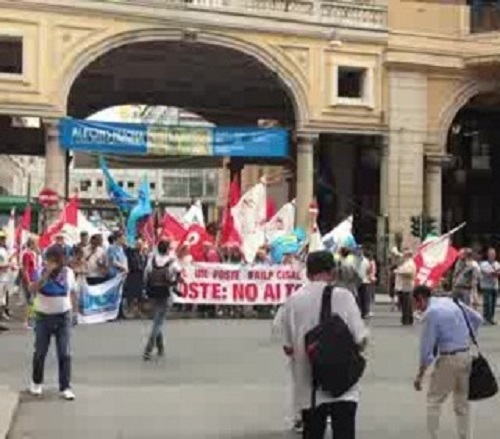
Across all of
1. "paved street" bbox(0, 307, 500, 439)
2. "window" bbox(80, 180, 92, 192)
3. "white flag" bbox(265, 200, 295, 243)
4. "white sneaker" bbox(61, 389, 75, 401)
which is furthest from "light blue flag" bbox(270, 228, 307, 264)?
"window" bbox(80, 180, 92, 192)

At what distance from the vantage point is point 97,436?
10812 millimetres

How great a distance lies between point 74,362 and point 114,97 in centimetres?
3099

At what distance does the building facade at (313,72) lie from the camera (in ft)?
118

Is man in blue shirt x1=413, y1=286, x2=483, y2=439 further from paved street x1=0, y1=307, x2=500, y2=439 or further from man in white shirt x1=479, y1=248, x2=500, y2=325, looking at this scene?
man in white shirt x1=479, y1=248, x2=500, y2=325

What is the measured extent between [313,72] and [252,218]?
11.4 meters

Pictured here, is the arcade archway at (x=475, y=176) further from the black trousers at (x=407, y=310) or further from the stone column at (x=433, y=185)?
the black trousers at (x=407, y=310)

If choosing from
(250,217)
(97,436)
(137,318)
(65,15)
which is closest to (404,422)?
(97,436)

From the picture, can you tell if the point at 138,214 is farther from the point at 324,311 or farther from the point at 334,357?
the point at 334,357

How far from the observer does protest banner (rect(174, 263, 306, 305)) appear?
86.6 feet

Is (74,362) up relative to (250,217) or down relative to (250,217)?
down

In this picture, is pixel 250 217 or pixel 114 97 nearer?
pixel 250 217

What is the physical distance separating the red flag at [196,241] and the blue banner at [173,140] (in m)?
10.2

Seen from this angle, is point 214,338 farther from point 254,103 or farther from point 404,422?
point 254,103

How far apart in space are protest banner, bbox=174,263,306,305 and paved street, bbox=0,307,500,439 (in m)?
4.67
